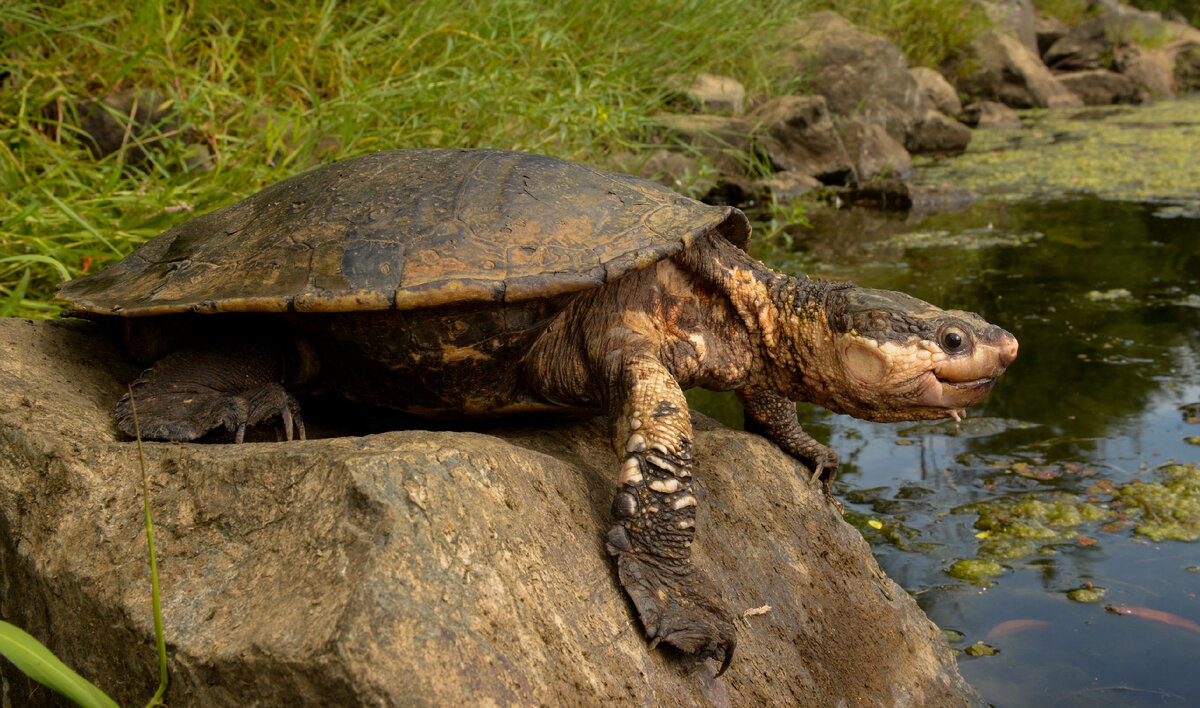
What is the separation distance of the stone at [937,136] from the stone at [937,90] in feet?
5.01

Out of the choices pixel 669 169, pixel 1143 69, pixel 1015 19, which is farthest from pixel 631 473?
pixel 1143 69

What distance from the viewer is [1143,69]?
56.7 ft

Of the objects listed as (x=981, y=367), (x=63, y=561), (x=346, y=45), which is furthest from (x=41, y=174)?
(x=981, y=367)

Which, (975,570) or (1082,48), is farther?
(1082,48)

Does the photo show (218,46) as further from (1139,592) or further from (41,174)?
(1139,592)

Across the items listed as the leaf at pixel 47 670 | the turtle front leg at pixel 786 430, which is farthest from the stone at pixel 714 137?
the leaf at pixel 47 670

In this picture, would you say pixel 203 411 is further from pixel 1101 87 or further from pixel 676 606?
pixel 1101 87

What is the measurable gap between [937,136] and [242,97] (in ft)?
28.7

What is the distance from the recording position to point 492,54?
197 inches

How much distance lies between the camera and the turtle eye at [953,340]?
7.14ft

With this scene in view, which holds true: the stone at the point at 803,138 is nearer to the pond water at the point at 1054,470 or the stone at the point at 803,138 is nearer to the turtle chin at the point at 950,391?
the pond water at the point at 1054,470

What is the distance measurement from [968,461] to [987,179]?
21.5 feet

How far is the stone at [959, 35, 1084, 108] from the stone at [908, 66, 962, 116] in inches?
79.2

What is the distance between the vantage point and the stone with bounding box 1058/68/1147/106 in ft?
54.5
